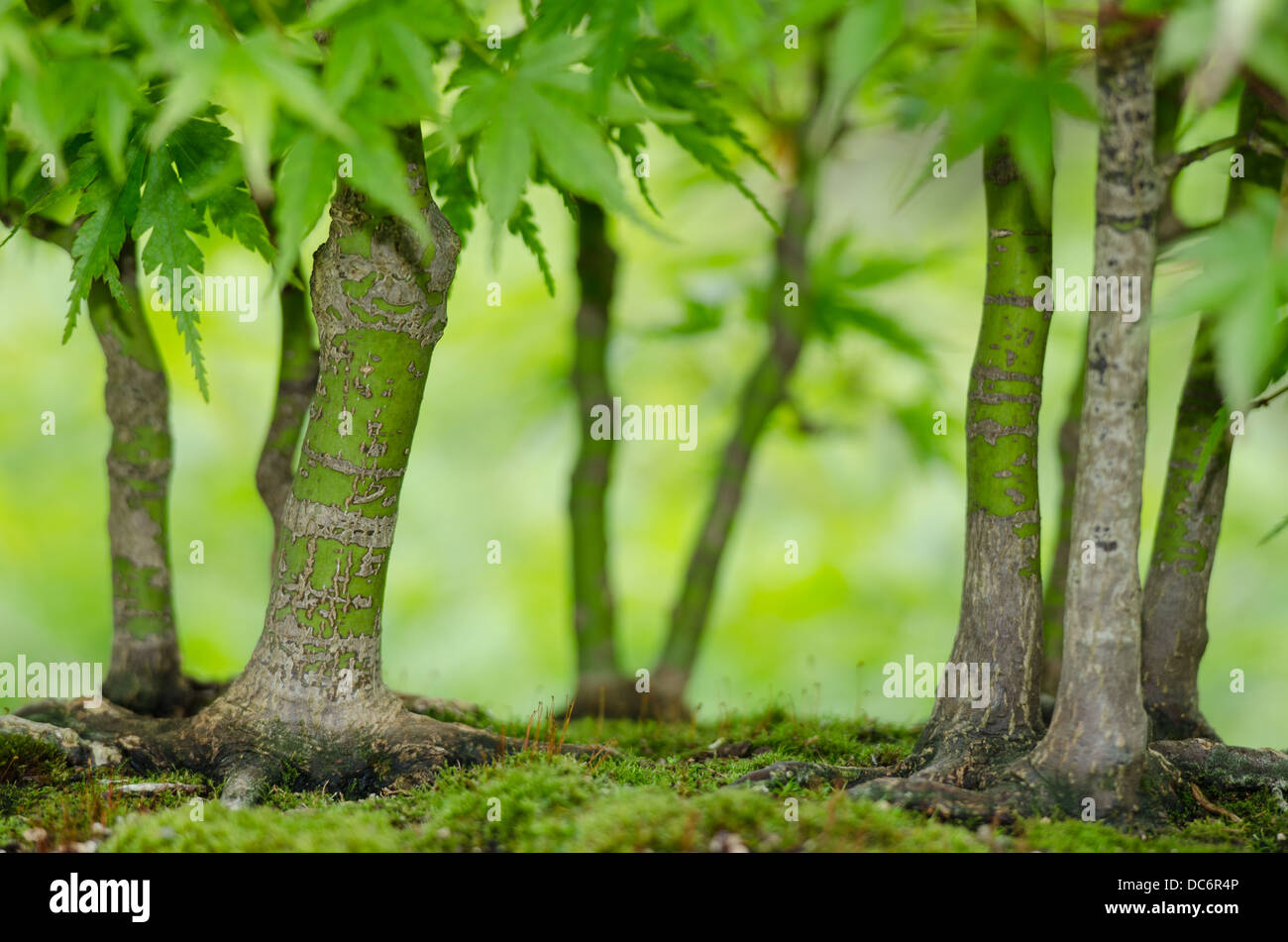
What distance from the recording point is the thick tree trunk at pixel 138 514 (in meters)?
2.74

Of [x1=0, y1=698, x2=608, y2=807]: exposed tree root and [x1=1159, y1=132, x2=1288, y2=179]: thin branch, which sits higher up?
[x1=1159, y1=132, x2=1288, y2=179]: thin branch

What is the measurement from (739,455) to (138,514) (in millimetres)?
2278

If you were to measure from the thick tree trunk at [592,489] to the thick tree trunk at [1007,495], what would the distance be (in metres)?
1.70

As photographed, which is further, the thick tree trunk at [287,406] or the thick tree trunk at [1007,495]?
the thick tree trunk at [287,406]

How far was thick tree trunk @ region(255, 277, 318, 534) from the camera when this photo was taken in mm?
2830

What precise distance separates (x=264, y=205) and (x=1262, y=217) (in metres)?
2.37

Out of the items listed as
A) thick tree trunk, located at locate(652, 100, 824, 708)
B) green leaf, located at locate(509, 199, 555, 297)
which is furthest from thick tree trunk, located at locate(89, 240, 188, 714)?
thick tree trunk, located at locate(652, 100, 824, 708)

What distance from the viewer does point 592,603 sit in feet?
12.6

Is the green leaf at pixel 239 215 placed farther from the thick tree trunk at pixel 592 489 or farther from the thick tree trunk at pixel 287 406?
the thick tree trunk at pixel 592 489

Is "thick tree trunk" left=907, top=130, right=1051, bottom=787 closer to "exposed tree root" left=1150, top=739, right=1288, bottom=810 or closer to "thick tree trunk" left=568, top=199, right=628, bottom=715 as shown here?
"exposed tree root" left=1150, top=739, right=1288, bottom=810

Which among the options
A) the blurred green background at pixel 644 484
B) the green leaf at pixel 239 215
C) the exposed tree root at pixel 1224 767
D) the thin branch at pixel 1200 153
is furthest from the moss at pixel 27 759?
the thin branch at pixel 1200 153

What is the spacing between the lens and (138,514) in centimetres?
279

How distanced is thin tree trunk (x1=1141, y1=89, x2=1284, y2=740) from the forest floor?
30 cm
